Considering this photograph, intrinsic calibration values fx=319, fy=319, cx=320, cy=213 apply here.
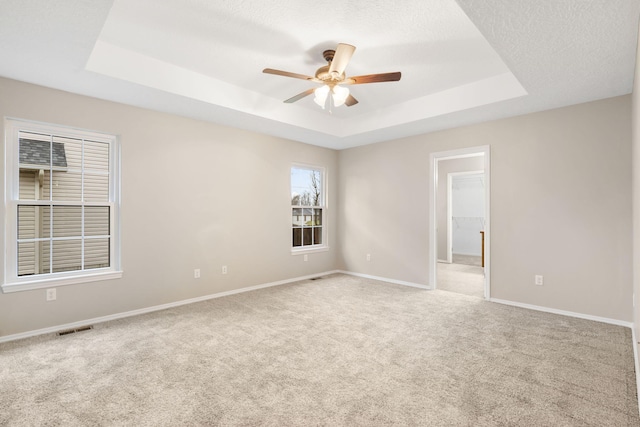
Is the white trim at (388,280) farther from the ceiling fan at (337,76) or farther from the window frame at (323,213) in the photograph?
the ceiling fan at (337,76)

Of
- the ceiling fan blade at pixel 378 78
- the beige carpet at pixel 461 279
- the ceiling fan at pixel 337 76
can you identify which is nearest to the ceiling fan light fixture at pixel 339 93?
the ceiling fan at pixel 337 76

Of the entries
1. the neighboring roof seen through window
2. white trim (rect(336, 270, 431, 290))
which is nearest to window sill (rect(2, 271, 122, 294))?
the neighboring roof seen through window

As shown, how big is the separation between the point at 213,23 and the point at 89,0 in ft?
2.84

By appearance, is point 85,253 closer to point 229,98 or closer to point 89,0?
point 229,98

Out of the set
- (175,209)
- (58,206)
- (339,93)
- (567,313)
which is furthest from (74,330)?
(567,313)

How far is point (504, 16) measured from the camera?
1.98 m

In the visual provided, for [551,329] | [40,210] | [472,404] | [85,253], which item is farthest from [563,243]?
[40,210]

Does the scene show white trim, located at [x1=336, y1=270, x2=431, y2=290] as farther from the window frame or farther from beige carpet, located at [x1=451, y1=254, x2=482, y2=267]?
beige carpet, located at [x1=451, y1=254, x2=482, y2=267]

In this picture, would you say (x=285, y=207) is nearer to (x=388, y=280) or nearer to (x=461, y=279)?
(x=388, y=280)

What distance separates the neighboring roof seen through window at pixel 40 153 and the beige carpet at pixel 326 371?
5.62 feet

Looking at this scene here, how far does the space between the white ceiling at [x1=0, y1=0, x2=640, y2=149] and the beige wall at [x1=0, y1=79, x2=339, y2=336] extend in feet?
0.81

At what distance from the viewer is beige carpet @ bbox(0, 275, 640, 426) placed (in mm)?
1851

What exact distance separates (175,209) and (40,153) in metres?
1.39

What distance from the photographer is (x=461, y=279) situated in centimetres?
558
